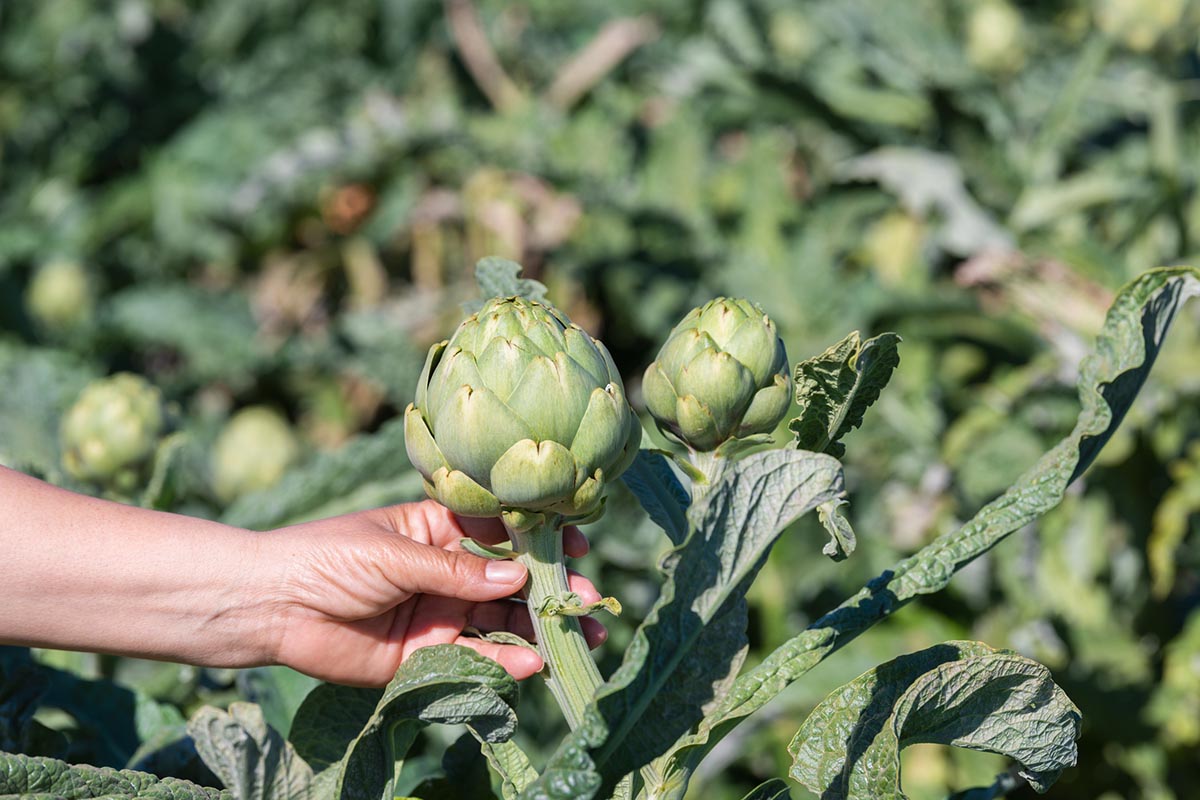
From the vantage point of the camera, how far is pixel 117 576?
0.61 metres

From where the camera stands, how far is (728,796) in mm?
1358

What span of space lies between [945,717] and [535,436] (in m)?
0.22

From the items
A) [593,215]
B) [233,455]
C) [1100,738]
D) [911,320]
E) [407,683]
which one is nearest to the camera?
[407,683]

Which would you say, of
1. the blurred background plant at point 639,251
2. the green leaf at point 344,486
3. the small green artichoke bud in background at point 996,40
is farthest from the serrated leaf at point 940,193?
the green leaf at point 344,486

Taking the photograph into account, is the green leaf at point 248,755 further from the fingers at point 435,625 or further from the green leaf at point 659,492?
the green leaf at point 659,492

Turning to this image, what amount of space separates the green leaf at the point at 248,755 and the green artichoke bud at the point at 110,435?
2.13ft

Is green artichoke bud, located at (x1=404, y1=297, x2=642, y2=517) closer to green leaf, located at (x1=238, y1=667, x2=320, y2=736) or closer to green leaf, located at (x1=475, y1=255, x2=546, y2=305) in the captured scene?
green leaf, located at (x1=475, y1=255, x2=546, y2=305)

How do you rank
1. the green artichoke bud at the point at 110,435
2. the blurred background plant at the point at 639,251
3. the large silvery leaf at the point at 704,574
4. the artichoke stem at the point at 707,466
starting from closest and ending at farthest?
the large silvery leaf at the point at 704,574, the artichoke stem at the point at 707,466, the green artichoke bud at the point at 110,435, the blurred background plant at the point at 639,251

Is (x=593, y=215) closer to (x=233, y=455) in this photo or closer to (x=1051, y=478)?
(x=233, y=455)

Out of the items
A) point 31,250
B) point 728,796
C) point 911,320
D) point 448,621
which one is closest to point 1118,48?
point 911,320

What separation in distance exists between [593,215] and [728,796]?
1.03 meters

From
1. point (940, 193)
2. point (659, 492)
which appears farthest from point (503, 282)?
point (940, 193)

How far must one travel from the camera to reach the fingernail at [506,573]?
0.56m

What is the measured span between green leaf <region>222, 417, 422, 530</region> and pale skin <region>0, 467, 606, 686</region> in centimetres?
Answer: 34
